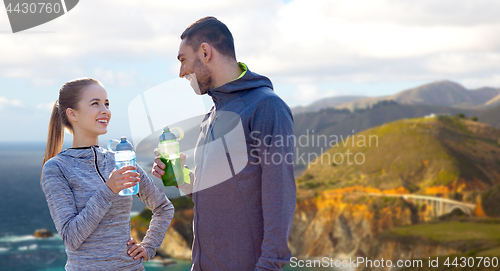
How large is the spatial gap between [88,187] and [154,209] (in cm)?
69

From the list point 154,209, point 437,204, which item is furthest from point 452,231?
point 154,209

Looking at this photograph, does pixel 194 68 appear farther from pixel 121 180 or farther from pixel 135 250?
pixel 135 250

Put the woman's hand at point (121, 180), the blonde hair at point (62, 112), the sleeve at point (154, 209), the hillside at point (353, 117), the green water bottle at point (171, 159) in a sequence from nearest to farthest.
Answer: the woman's hand at point (121, 180) → the green water bottle at point (171, 159) → the blonde hair at point (62, 112) → the sleeve at point (154, 209) → the hillside at point (353, 117)

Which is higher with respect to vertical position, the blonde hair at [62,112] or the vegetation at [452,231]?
the blonde hair at [62,112]

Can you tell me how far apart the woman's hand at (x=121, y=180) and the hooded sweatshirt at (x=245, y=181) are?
0.41 meters

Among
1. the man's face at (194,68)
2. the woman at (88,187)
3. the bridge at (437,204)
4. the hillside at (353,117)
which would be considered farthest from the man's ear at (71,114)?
the hillside at (353,117)

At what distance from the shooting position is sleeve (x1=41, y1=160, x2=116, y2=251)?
2865 millimetres

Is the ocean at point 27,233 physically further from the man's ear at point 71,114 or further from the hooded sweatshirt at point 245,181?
the hooded sweatshirt at point 245,181

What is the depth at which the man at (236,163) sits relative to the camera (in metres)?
2.58

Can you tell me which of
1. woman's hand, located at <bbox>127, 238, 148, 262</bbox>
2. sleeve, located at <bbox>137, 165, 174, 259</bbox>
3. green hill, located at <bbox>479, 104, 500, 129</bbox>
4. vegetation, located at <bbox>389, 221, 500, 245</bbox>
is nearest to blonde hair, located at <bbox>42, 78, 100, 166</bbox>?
sleeve, located at <bbox>137, 165, 174, 259</bbox>

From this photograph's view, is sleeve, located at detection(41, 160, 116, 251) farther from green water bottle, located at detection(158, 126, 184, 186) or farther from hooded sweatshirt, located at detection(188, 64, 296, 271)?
hooded sweatshirt, located at detection(188, 64, 296, 271)

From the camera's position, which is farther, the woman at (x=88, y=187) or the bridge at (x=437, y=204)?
the bridge at (x=437, y=204)

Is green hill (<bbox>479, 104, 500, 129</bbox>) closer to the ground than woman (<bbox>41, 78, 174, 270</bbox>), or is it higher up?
higher up

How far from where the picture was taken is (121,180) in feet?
9.41
